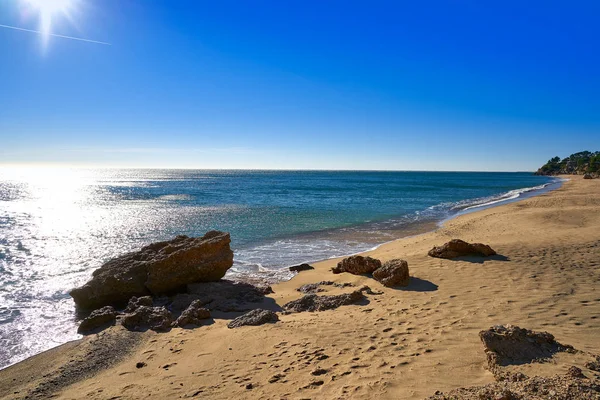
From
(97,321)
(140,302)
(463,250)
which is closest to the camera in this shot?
(97,321)

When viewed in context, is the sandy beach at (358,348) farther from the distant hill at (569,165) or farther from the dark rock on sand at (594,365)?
the distant hill at (569,165)

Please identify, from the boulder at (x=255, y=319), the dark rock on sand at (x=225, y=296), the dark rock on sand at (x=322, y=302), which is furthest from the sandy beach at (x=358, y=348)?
the dark rock on sand at (x=225, y=296)

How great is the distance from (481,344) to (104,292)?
9056 millimetres

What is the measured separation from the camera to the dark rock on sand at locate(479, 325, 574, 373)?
15.1 feet

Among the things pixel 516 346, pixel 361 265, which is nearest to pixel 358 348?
pixel 516 346

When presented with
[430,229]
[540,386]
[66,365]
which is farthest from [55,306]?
[430,229]

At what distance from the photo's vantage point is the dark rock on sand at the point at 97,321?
807 cm

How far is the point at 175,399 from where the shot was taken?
4.67 m

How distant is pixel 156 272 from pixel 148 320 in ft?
7.77

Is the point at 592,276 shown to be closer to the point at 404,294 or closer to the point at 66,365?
the point at 404,294

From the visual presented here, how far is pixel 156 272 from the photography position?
9.99m

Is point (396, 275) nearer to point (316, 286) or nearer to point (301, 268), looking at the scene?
point (316, 286)

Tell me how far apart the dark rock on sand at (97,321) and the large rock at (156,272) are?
49.0 inches

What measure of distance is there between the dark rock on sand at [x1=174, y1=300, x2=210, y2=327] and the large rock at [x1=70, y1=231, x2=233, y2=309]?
84.9 inches
